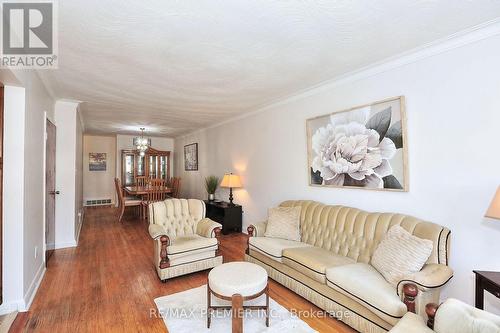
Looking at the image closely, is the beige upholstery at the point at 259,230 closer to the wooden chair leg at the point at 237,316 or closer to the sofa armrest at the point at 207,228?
the sofa armrest at the point at 207,228

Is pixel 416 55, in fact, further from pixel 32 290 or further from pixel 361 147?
pixel 32 290

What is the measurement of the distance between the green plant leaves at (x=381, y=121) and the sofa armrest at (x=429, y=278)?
138 centimetres

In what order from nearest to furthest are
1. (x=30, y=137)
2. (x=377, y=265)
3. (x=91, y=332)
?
(x=91, y=332) < (x=377, y=265) < (x=30, y=137)

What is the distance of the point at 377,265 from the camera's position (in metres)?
2.17

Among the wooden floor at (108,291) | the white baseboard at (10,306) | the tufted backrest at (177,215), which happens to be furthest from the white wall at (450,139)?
the white baseboard at (10,306)

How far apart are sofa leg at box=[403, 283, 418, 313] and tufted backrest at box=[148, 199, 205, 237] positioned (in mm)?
2643

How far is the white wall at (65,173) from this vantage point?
13.4 feet

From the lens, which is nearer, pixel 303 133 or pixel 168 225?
pixel 168 225

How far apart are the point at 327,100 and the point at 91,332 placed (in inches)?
137

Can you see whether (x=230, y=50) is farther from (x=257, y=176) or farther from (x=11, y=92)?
(x=257, y=176)

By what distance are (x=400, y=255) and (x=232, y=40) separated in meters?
2.31

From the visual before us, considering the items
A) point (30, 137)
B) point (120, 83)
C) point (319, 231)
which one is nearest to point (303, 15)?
point (319, 231)

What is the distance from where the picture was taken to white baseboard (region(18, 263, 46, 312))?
229 centimetres

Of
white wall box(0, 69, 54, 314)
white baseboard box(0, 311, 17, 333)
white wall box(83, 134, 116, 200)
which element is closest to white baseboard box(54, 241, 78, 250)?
white wall box(0, 69, 54, 314)
